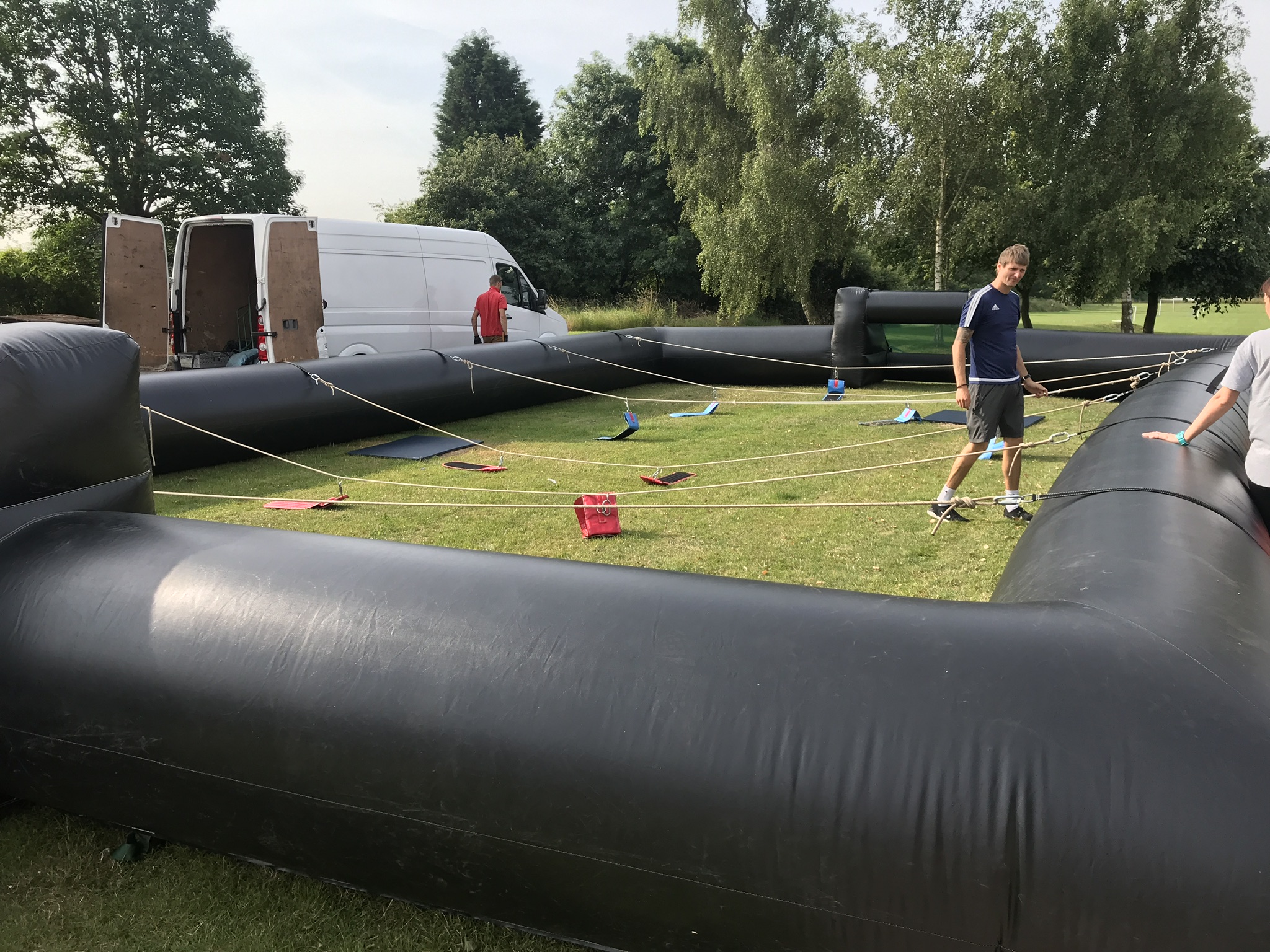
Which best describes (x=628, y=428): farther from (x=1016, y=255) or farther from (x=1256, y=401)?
(x=1256, y=401)

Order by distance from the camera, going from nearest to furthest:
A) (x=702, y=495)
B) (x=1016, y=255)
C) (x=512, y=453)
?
1. (x=1016, y=255)
2. (x=702, y=495)
3. (x=512, y=453)

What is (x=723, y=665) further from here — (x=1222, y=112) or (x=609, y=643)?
(x=1222, y=112)

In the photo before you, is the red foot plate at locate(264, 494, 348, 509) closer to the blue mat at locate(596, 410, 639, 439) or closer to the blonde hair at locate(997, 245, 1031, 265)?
the blue mat at locate(596, 410, 639, 439)

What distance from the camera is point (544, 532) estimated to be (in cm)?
593

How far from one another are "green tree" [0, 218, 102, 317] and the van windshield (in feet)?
61.0

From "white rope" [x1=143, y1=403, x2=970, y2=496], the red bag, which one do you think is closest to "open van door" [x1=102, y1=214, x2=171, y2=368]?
"white rope" [x1=143, y1=403, x2=970, y2=496]

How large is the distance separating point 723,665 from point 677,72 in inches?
1172

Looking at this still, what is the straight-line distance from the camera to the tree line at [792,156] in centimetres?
2103

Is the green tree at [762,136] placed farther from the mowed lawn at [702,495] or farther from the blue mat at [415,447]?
Result: the blue mat at [415,447]

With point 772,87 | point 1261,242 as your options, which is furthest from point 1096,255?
point 772,87

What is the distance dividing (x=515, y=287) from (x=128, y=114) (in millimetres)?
22958

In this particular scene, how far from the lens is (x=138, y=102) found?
2989 centimetres

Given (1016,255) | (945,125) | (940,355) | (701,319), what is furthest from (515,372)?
(701,319)

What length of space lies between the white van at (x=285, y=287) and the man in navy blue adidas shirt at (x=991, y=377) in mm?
8671
